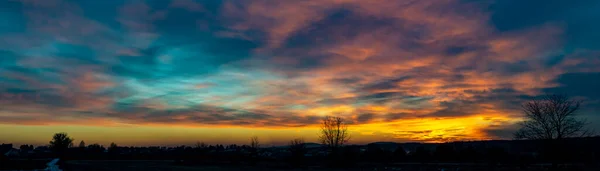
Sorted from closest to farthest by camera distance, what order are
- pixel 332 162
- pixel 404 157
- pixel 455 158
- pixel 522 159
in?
pixel 522 159, pixel 332 162, pixel 455 158, pixel 404 157

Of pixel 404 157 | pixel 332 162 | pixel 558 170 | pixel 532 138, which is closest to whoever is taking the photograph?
pixel 558 170

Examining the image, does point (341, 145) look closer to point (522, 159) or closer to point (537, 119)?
point (522, 159)

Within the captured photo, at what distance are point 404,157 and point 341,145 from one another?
15.0m

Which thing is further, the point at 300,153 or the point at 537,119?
the point at 300,153

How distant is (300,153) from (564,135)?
1926 inches

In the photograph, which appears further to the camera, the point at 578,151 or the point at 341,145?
the point at 341,145

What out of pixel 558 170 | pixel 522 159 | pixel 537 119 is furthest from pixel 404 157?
pixel 558 170

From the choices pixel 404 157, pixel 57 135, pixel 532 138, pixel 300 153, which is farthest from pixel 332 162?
pixel 57 135

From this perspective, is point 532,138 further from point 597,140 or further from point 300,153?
point 300,153

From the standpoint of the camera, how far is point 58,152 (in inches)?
5167

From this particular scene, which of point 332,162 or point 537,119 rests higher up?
point 537,119

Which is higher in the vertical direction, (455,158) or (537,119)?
(537,119)

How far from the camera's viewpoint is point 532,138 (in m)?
60.3

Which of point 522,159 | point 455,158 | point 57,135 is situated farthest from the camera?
point 57,135
